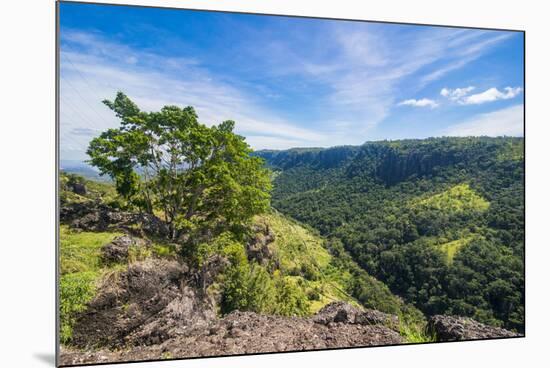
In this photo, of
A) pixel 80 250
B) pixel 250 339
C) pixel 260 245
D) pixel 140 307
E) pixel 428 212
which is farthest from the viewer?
pixel 428 212

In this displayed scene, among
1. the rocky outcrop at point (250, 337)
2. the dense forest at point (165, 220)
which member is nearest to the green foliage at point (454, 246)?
the dense forest at point (165, 220)

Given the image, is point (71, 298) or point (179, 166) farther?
point (179, 166)

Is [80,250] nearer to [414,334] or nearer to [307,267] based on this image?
[414,334]

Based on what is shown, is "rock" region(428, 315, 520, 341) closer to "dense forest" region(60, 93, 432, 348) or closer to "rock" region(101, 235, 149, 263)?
"dense forest" region(60, 93, 432, 348)

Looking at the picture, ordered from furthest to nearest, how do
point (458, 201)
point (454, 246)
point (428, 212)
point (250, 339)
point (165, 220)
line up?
point (428, 212), point (458, 201), point (454, 246), point (165, 220), point (250, 339)

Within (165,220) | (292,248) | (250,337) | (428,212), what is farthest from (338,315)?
(428,212)
